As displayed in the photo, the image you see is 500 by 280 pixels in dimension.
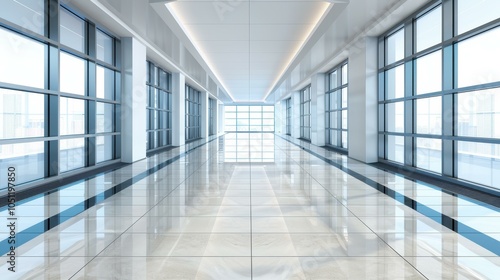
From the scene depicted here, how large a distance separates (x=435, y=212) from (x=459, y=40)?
155 inches

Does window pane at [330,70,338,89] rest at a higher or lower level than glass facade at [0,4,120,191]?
higher

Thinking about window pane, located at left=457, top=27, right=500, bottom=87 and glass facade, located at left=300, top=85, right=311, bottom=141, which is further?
glass facade, located at left=300, top=85, right=311, bottom=141

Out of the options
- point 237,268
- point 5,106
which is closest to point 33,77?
point 5,106

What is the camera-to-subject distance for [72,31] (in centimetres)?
827

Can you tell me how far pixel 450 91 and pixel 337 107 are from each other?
374 inches

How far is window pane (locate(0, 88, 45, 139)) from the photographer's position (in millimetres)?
6057

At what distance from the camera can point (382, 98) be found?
34.5 ft

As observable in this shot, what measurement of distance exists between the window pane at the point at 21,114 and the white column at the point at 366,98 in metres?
8.60

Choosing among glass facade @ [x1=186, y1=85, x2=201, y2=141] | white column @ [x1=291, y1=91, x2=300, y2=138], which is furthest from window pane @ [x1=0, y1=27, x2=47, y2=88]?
white column @ [x1=291, y1=91, x2=300, y2=138]

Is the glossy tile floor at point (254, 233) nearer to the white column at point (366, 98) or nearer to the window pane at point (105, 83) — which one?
the window pane at point (105, 83)

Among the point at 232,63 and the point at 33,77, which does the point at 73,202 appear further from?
the point at 232,63

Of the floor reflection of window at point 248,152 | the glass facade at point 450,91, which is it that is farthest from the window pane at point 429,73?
the floor reflection of window at point 248,152

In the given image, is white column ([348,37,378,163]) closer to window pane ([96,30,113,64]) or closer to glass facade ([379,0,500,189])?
glass facade ([379,0,500,189])

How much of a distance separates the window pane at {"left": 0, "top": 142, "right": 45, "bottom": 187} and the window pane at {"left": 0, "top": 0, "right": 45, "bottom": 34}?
87.0 inches
